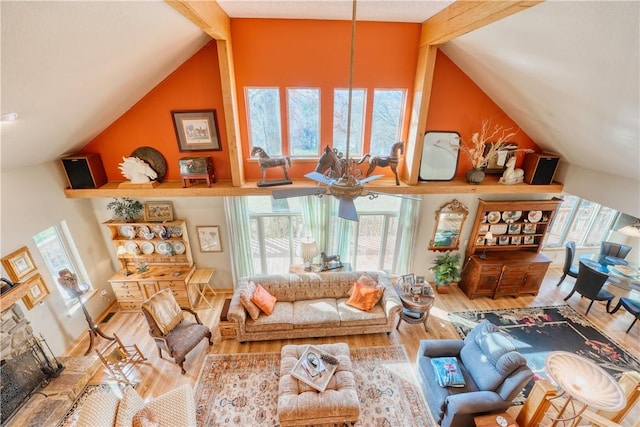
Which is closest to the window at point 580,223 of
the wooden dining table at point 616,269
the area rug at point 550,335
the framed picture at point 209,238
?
→ the wooden dining table at point 616,269

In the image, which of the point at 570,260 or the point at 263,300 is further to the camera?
the point at 570,260

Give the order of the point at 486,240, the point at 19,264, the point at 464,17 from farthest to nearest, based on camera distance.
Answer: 1. the point at 486,240
2. the point at 19,264
3. the point at 464,17

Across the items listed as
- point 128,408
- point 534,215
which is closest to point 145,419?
point 128,408

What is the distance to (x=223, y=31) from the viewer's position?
3.51m

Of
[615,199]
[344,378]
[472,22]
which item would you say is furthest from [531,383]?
[472,22]

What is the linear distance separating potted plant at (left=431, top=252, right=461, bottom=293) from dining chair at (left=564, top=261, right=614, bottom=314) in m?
2.02

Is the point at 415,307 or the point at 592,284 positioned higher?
the point at 592,284

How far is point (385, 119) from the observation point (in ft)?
15.2

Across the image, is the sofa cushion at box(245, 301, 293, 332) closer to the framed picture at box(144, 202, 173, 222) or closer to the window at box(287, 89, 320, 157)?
the framed picture at box(144, 202, 173, 222)

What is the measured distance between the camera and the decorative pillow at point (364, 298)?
4.48 meters

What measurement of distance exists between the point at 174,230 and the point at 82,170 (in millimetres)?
1626

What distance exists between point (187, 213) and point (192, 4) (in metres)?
3.37

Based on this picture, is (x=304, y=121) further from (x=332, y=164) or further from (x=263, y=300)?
(x=263, y=300)

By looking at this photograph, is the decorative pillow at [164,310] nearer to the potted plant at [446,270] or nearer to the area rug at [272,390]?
the area rug at [272,390]
